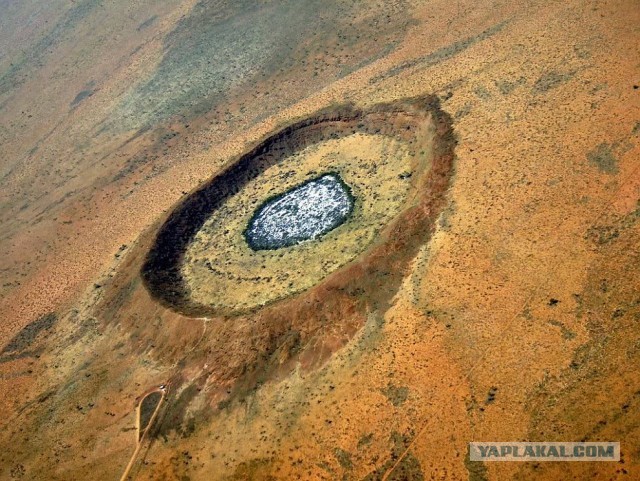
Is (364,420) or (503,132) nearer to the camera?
(364,420)

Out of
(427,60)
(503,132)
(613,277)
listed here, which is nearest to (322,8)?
Result: (427,60)

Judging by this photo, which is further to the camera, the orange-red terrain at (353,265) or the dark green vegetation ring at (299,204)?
the dark green vegetation ring at (299,204)

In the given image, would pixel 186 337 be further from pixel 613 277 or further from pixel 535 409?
pixel 613 277

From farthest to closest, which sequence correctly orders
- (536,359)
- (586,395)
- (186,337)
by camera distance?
(186,337)
(536,359)
(586,395)

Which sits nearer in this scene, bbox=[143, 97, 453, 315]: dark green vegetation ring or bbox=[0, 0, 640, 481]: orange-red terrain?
bbox=[0, 0, 640, 481]: orange-red terrain
